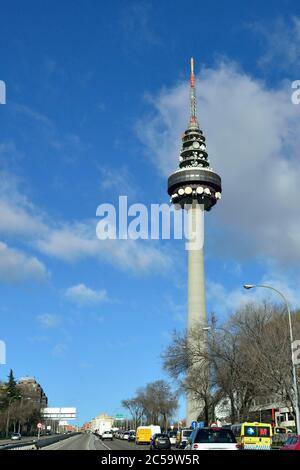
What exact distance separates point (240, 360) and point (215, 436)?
36.6 metres

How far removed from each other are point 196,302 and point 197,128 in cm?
4575

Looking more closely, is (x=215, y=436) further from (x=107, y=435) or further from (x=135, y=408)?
(x=135, y=408)

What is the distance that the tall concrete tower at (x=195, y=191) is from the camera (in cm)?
11381

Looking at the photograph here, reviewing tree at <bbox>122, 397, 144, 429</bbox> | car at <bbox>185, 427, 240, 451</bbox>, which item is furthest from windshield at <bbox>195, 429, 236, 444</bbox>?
tree at <bbox>122, 397, 144, 429</bbox>

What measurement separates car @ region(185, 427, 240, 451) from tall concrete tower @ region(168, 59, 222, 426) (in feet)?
310

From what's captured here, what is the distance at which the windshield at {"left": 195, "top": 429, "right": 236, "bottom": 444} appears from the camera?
16.4 metres

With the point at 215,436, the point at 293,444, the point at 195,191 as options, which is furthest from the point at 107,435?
the point at 215,436

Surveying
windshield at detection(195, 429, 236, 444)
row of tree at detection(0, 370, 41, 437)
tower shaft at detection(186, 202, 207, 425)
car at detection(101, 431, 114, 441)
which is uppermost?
tower shaft at detection(186, 202, 207, 425)

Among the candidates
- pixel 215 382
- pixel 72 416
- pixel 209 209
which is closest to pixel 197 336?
pixel 215 382

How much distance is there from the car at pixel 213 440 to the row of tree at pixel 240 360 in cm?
2716

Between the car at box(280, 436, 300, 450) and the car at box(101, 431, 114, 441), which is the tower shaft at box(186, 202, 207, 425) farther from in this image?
the car at box(280, 436, 300, 450)

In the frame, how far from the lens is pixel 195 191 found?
12250 centimetres

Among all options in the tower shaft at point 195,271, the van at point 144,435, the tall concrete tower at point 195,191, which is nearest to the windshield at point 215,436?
the van at point 144,435
